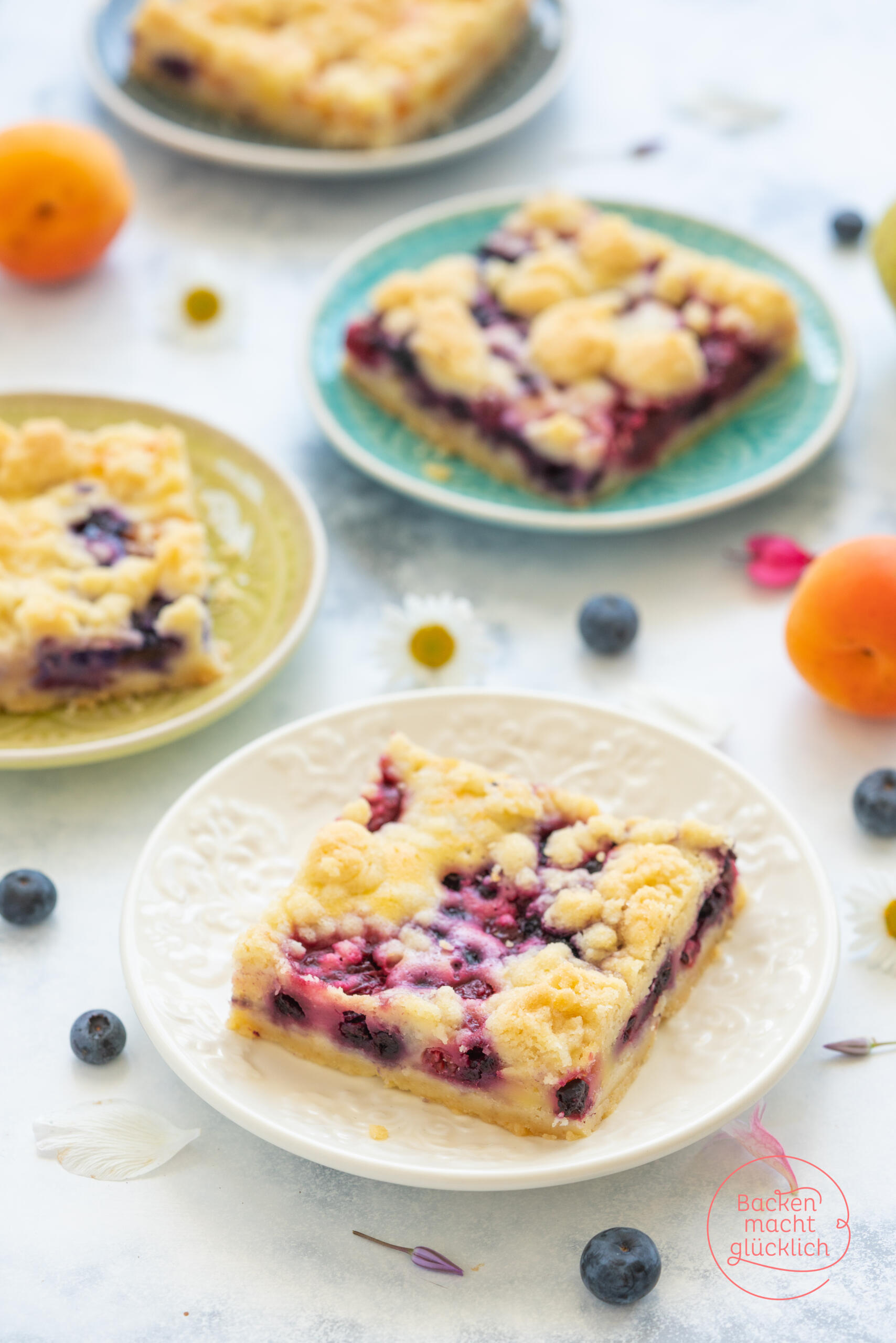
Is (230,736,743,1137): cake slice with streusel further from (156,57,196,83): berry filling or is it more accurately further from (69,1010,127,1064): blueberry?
(156,57,196,83): berry filling

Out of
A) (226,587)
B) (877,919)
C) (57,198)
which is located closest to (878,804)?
(877,919)

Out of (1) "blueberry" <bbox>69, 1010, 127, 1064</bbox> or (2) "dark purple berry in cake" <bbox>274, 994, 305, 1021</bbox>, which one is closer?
(2) "dark purple berry in cake" <bbox>274, 994, 305, 1021</bbox>

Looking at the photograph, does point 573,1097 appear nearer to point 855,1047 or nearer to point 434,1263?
point 434,1263

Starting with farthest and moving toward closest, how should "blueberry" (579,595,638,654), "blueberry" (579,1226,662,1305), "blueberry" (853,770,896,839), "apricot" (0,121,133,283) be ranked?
"apricot" (0,121,133,283), "blueberry" (579,595,638,654), "blueberry" (853,770,896,839), "blueberry" (579,1226,662,1305)

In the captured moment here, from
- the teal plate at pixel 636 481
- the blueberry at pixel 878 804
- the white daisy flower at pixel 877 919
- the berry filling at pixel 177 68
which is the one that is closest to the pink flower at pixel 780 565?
the teal plate at pixel 636 481

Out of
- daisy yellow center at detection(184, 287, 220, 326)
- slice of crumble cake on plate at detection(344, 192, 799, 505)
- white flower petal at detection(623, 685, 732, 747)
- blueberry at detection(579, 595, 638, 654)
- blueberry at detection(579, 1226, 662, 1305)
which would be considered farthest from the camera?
daisy yellow center at detection(184, 287, 220, 326)

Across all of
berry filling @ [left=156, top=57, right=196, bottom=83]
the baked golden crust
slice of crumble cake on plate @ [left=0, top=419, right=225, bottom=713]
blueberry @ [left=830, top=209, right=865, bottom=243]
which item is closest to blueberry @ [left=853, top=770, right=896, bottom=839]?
slice of crumble cake on plate @ [left=0, top=419, right=225, bottom=713]

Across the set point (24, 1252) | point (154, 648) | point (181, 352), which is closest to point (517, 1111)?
point (24, 1252)
